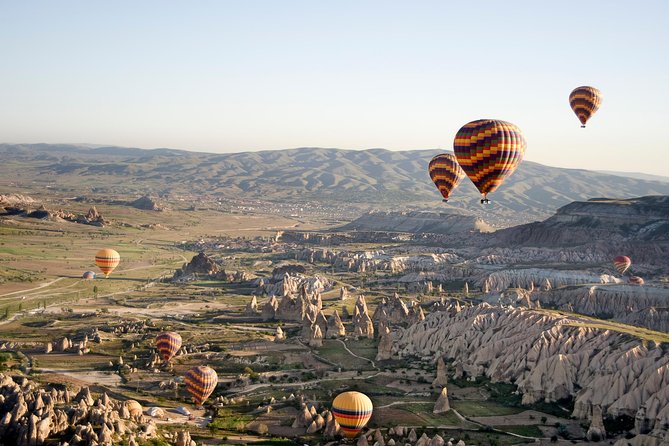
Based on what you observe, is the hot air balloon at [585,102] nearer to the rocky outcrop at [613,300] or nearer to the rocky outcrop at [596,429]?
the rocky outcrop at [613,300]

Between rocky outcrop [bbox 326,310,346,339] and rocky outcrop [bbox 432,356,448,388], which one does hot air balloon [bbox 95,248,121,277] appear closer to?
rocky outcrop [bbox 326,310,346,339]

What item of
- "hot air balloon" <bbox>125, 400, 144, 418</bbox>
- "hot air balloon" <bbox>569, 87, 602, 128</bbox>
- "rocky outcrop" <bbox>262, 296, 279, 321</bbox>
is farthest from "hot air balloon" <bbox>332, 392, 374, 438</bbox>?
"hot air balloon" <bbox>569, 87, 602, 128</bbox>

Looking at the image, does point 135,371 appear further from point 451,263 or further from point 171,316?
point 451,263

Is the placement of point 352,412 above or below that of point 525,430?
above

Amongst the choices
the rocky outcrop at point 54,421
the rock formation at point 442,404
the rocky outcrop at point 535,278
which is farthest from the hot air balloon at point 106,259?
the rock formation at point 442,404

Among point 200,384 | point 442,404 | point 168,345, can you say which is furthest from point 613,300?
point 200,384

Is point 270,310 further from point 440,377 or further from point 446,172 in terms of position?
point 440,377
